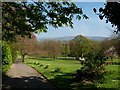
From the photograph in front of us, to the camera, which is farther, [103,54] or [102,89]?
[103,54]

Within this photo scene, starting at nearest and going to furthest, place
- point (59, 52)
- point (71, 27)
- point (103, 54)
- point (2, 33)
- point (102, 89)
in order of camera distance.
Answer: point (71, 27)
point (102, 89)
point (2, 33)
point (103, 54)
point (59, 52)

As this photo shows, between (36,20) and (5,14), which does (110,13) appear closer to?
(36,20)

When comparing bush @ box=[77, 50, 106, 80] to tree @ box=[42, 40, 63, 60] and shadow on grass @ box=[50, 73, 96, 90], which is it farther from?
tree @ box=[42, 40, 63, 60]

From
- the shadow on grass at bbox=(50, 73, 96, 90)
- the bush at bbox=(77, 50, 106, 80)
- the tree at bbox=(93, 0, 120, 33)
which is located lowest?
the shadow on grass at bbox=(50, 73, 96, 90)

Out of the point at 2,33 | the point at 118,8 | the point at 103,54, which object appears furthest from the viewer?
the point at 103,54

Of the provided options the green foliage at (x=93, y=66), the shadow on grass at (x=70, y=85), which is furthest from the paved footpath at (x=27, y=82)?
the green foliage at (x=93, y=66)

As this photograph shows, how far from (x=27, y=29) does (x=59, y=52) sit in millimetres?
82795

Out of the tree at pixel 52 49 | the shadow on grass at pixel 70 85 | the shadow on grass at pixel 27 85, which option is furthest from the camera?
the tree at pixel 52 49

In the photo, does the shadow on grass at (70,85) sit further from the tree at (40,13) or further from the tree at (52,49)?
the tree at (52,49)

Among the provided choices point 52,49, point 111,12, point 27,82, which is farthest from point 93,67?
point 52,49

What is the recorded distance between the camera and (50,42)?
328 ft

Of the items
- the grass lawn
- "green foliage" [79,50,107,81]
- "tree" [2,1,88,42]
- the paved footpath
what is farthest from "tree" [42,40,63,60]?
"tree" [2,1,88,42]

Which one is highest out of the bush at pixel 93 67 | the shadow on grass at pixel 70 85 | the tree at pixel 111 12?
the tree at pixel 111 12

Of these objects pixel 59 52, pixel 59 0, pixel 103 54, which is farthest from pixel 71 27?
pixel 59 52
